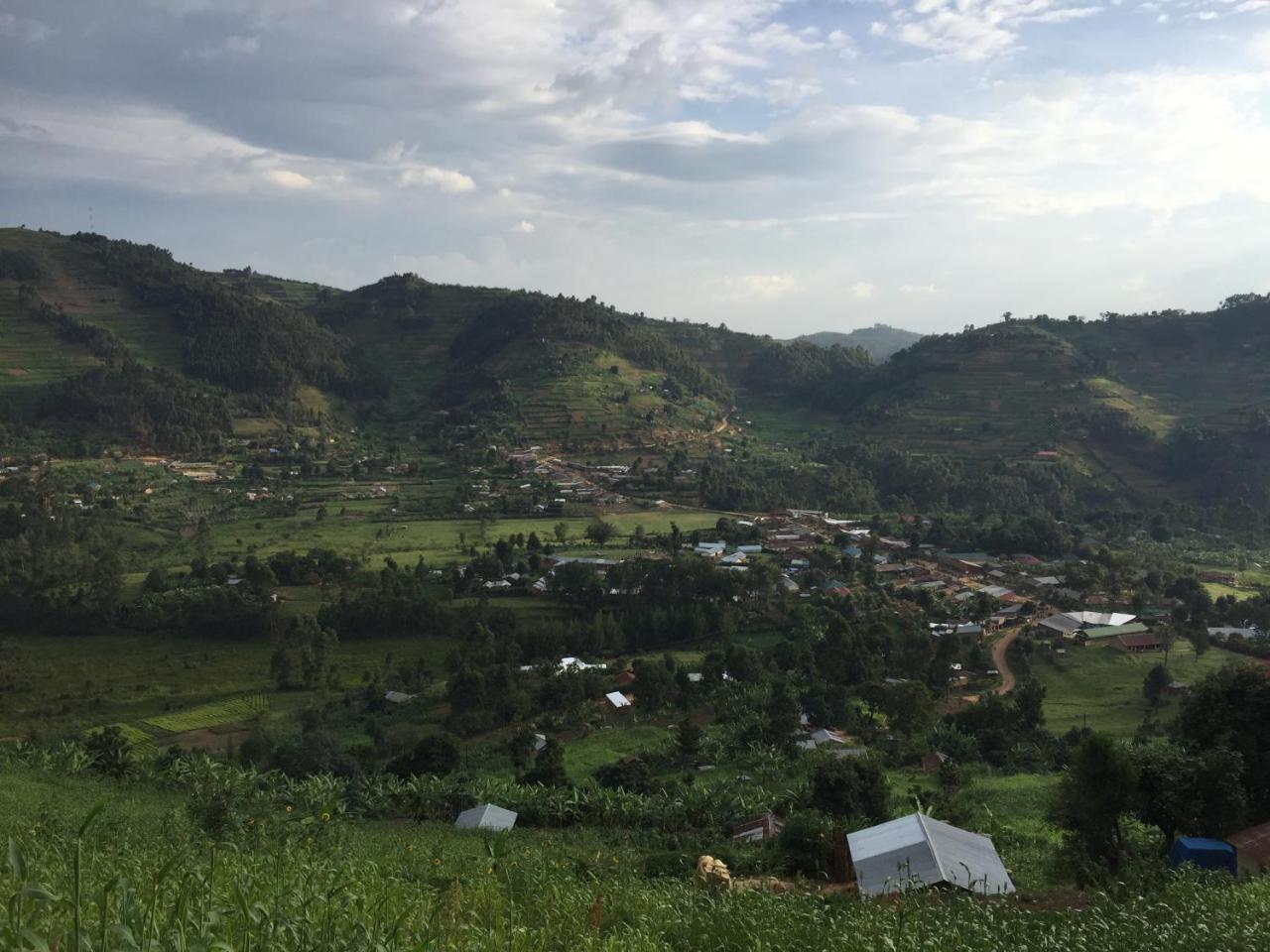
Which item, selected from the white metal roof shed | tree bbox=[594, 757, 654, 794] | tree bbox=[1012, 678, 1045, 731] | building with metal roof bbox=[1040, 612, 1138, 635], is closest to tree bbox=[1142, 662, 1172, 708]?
tree bbox=[1012, 678, 1045, 731]

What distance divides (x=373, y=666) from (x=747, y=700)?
13.5 metres

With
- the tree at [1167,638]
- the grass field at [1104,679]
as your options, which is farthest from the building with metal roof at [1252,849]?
the tree at [1167,638]

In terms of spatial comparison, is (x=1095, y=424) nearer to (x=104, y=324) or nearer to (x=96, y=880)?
(x=96, y=880)

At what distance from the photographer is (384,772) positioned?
68.8 ft

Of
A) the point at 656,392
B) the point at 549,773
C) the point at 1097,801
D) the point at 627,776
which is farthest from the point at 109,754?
the point at 656,392

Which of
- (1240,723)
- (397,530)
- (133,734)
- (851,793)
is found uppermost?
(1240,723)

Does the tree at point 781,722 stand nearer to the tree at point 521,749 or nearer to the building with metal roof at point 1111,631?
the tree at point 521,749

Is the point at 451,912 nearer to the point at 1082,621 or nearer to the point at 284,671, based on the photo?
the point at 284,671

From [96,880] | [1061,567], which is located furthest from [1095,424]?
[96,880]

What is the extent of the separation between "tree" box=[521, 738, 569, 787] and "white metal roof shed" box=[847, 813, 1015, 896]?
806 cm

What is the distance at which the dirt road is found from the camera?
2888cm

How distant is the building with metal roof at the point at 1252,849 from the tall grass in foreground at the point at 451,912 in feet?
11.2

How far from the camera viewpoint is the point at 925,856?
11633mm

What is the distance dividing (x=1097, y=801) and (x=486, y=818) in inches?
390
